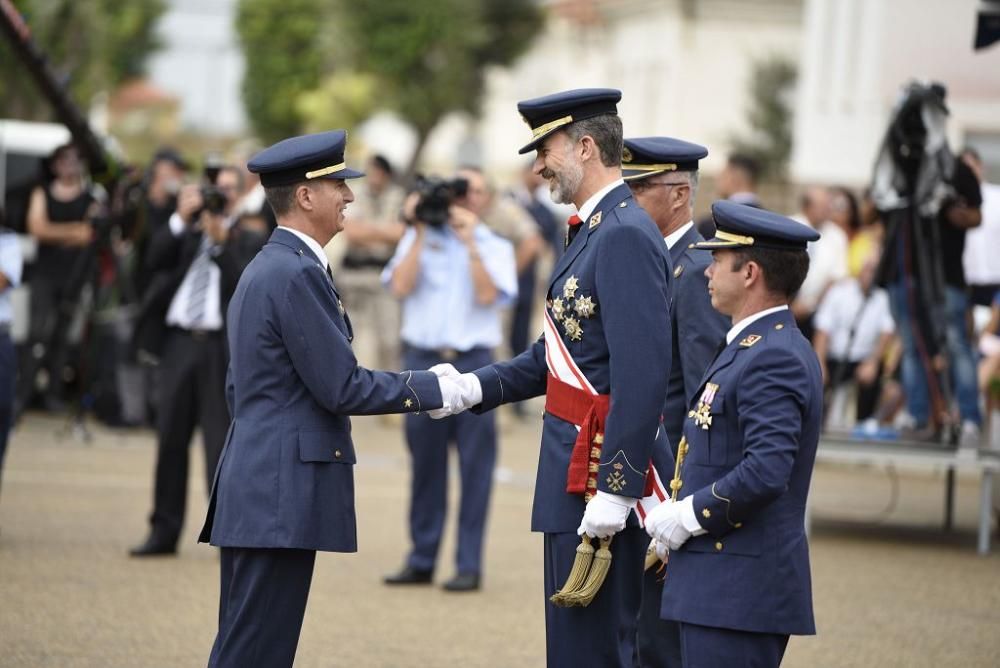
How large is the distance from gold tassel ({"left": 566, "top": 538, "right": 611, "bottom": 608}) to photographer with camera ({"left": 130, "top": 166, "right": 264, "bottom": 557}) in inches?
190

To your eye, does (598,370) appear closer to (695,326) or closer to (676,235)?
(695,326)

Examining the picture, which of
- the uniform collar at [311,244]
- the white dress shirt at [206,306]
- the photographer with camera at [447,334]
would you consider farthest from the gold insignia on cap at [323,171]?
the white dress shirt at [206,306]

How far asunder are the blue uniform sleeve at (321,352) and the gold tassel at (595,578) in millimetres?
856

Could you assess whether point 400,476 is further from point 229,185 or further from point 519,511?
point 229,185

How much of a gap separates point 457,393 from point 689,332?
0.89m

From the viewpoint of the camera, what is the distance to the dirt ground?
7.97m

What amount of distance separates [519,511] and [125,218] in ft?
14.0

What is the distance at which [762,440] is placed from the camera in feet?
16.4

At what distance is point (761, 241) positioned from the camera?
17.3 feet

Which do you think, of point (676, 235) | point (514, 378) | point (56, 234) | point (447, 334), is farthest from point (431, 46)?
point (514, 378)

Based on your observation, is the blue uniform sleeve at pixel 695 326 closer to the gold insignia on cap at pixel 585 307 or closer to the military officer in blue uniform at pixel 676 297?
the military officer in blue uniform at pixel 676 297

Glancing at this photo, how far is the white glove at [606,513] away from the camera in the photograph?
535cm

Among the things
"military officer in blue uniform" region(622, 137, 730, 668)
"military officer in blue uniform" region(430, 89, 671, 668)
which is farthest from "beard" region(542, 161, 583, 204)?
"military officer in blue uniform" region(622, 137, 730, 668)

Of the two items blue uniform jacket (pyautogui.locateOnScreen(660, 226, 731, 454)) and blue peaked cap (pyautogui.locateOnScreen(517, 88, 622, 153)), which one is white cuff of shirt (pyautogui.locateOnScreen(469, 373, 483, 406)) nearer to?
blue uniform jacket (pyautogui.locateOnScreen(660, 226, 731, 454))
